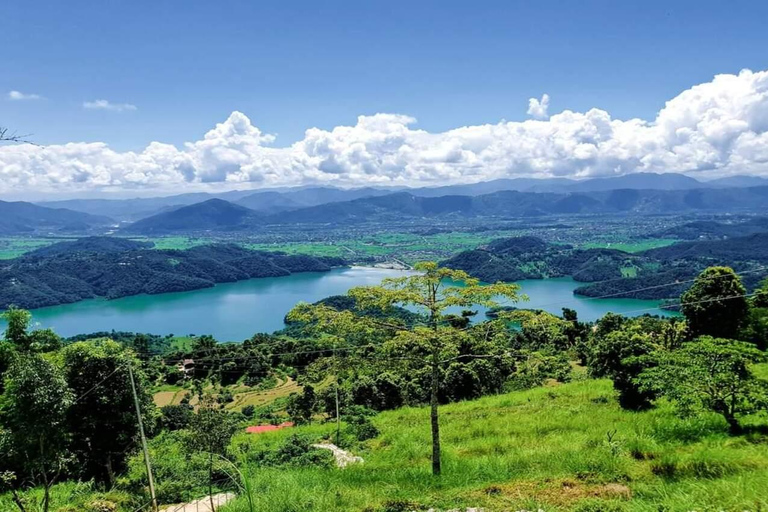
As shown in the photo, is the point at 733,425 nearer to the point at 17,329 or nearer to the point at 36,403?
the point at 36,403

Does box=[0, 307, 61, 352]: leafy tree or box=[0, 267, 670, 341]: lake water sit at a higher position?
box=[0, 307, 61, 352]: leafy tree

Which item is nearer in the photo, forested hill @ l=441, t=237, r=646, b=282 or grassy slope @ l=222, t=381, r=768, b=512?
grassy slope @ l=222, t=381, r=768, b=512

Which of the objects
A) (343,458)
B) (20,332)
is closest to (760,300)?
(343,458)

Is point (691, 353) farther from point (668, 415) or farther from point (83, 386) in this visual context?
point (83, 386)

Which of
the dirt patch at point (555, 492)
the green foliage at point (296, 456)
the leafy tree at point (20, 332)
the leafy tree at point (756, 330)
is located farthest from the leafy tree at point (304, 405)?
the dirt patch at point (555, 492)

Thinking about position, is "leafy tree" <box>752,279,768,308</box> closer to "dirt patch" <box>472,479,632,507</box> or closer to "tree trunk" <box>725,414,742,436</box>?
"tree trunk" <box>725,414,742,436</box>

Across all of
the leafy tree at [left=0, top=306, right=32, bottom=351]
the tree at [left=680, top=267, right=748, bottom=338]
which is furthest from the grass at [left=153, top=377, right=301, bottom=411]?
the tree at [left=680, top=267, right=748, bottom=338]

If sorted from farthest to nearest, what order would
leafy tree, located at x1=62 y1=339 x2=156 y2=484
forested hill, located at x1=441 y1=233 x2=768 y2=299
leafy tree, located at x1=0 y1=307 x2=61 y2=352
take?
forested hill, located at x1=441 y1=233 x2=768 y2=299
leafy tree, located at x1=0 y1=307 x2=61 y2=352
leafy tree, located at x1=62 y1=339 x2=156 y2=484
